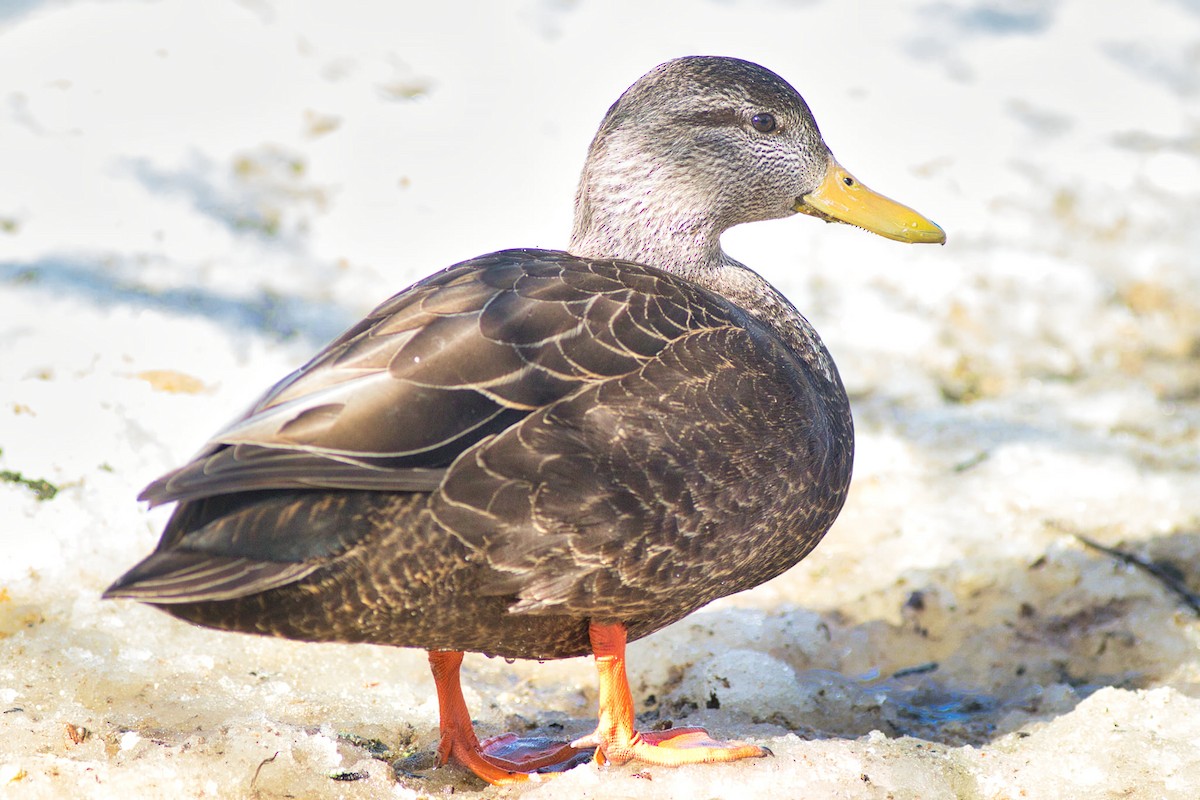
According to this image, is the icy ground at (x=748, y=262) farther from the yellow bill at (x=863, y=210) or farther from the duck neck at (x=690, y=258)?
the yellow bill at (x=863, y=210)

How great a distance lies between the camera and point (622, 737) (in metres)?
3.18

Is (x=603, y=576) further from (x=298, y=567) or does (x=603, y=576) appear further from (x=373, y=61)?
(x=373, y=61)

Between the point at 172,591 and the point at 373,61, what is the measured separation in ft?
16.5

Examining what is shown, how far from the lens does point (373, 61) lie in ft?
23.1

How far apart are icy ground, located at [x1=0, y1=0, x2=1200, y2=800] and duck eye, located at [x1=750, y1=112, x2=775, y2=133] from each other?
1.58 metres

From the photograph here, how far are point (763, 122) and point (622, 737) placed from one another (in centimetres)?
186

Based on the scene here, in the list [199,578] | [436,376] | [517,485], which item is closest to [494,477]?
[517,485]

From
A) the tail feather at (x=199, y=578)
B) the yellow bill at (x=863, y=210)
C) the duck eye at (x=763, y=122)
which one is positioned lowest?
the tail feather at (x=199, y=578)

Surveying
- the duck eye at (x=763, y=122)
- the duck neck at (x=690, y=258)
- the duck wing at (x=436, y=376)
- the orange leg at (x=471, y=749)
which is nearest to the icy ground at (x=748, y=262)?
the orange leg at (x=471, y=749)

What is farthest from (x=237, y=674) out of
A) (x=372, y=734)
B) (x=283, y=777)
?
(x=283, y=777)

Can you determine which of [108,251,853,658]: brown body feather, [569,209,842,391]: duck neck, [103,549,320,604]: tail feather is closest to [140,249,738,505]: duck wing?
[108,251,853,658]: brown body feather

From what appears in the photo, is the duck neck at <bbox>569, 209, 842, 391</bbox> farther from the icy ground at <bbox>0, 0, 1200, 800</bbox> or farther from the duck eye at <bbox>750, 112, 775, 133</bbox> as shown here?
the icy ground at <bbox>0, 0, 1200, 800</bbox>

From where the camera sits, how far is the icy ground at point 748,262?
3.35 meters

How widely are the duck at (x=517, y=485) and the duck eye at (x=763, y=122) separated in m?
0.73
